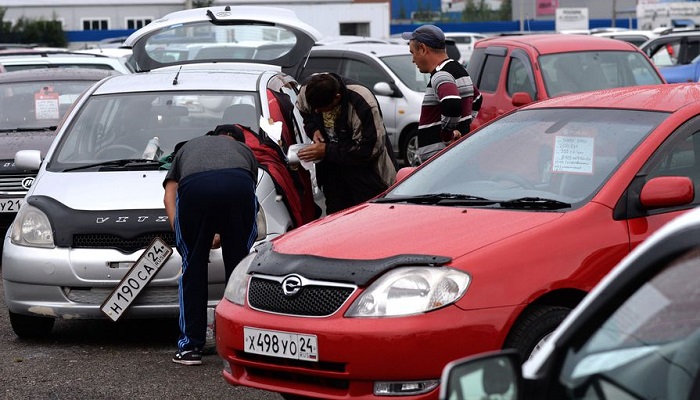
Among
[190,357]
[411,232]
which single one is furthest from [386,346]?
[190,357]

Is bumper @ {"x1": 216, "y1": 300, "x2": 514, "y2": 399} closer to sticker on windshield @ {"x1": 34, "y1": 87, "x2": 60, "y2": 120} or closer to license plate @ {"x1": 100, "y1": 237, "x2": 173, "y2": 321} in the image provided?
license plate @ {"x1": 100, "y1": 237, "x2": 173, "y2": 321}

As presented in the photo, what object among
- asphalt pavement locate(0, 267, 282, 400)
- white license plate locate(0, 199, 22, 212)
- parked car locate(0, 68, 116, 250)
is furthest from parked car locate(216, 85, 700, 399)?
parked car locate(0, 68, 116, 250)

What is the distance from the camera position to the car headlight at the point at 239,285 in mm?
5984

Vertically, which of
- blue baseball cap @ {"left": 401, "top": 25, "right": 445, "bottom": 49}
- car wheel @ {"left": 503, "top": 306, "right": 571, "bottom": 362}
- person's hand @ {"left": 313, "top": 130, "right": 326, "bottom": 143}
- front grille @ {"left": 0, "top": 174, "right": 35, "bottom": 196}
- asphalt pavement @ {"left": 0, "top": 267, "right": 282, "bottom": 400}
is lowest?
asphalt pavement @ {"left": 0, "top": 267, "right": 282, "bottom": 400}

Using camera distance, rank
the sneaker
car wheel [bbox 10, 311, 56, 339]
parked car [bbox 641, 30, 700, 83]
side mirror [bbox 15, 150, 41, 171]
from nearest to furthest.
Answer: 1. the sneaker
2. car wheel [bbox 10, 311, 56, 339]
3. side mirror [bbox 15, 150, 41, 171]
4. parked car [bbox 641, 30, 700, 83]

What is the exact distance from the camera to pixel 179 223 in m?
7.36

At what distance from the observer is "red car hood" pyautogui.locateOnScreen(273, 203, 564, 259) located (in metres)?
5.61

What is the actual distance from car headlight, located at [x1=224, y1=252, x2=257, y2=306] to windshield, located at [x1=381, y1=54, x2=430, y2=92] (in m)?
12.4

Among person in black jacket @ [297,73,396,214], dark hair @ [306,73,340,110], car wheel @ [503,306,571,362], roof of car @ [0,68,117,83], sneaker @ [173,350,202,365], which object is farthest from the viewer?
roof of car @ [0,68,117,83]

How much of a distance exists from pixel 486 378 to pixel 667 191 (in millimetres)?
2934

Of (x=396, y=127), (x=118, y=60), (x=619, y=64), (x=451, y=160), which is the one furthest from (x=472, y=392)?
(x=396, y=127)

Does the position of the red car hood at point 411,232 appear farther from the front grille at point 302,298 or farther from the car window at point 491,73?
the car window at point 491,73

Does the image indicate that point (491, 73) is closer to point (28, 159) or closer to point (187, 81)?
point (187, 81)

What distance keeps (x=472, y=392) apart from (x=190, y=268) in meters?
4.59
